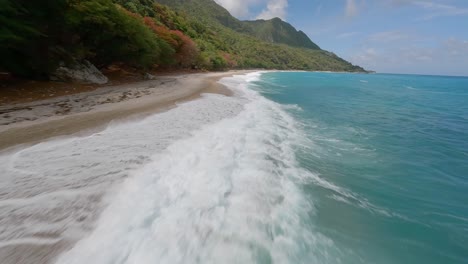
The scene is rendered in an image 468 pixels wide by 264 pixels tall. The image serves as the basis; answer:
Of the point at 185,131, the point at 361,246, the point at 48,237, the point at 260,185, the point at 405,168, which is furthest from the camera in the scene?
the point at 185,131

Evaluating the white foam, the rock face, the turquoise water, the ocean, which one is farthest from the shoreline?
the turquoise water

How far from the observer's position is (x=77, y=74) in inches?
675

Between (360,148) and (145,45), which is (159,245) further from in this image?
(145,45)

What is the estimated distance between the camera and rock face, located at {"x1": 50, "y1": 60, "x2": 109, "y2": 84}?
15814mm

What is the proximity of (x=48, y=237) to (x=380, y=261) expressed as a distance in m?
5.62

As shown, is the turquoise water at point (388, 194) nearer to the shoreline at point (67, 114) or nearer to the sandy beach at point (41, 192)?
the sandy beach at point (41, 192)

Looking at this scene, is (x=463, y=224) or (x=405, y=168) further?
(x=405, y=168)

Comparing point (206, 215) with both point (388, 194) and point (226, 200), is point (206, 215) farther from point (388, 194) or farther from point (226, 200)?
point (388, 194)

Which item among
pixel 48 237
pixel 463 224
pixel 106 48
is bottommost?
pixel 463 224

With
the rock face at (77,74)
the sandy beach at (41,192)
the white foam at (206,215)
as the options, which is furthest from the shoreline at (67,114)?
the white foam at (206,215)

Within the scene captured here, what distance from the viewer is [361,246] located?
4625 millimetres

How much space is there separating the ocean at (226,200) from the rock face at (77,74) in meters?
10.1

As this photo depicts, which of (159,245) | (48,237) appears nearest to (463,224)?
(159,245)

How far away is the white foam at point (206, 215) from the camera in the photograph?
3.74m
